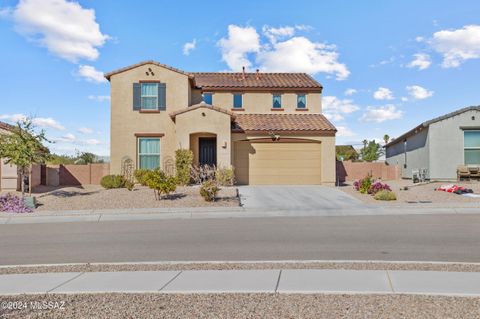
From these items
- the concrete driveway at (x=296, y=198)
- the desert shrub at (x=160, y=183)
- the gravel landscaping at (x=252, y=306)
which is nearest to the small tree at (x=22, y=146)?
the desert shrub at (x=160, y=183)

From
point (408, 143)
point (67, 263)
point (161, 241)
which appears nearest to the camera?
point (67, 263)

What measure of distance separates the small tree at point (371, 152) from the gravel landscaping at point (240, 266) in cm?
3938

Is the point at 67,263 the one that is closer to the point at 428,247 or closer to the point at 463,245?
the point at 428,247

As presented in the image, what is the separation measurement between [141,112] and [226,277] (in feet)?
63.2

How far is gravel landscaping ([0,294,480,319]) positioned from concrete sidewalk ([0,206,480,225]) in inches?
371

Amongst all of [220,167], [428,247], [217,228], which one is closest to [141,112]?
[220,167]

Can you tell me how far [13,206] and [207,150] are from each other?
427 inches

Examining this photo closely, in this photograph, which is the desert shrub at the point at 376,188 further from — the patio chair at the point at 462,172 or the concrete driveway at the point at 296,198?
the patio chair at the point at 462,172

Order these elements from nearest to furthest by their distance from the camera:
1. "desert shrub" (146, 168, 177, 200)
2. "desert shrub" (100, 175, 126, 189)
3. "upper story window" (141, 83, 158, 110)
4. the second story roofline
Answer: "desert shrub" (146, 168, 177, 200) → "desert shrub" (100, 175, 126, 189) → "upper story window" (141, 83, 158, 110) → the second story roofline

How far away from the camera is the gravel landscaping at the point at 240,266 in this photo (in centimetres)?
726

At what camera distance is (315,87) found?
2784 centimetres

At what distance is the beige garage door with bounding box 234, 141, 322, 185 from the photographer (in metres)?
24.7

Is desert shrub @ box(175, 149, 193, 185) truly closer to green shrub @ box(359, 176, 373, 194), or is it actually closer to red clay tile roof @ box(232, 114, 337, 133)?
red clay tile roof @ box(232, 114, 337, 133)

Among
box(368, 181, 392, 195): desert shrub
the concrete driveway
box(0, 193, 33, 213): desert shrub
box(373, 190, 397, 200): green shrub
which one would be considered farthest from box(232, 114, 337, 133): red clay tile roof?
box(0, 193, 33, 213): desert shrub
